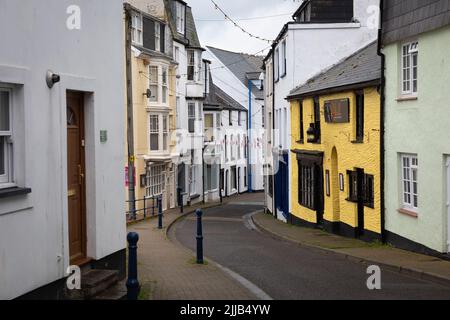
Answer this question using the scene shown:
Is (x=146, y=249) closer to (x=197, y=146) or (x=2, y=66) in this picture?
(x=2, y=66)

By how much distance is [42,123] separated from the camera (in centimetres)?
→ 792

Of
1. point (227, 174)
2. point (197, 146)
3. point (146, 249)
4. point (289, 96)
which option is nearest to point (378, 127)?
point (146, 249)

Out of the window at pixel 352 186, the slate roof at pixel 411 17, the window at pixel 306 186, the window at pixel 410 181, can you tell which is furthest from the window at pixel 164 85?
the window at pixel 410 181

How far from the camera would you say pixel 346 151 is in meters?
21.8

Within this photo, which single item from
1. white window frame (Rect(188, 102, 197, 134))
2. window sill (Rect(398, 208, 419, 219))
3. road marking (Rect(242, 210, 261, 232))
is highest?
white window frame (Rect(188, 102, 197, 134))

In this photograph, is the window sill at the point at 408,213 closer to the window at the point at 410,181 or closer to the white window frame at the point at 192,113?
the window at the point at 410,181

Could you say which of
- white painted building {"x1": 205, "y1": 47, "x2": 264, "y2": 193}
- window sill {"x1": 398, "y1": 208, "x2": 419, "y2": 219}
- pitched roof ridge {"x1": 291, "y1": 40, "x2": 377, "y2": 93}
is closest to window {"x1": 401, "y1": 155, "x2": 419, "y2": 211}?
window sill {"x1": 398, "y1": 208, "x2": 419, "y2": 219}

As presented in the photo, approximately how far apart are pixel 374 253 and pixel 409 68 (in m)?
4.66

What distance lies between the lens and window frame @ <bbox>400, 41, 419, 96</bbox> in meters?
16.0

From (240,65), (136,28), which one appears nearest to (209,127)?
(240,65)

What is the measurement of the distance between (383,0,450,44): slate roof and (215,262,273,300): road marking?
6.69m

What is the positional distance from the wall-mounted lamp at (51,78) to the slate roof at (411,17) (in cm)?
880

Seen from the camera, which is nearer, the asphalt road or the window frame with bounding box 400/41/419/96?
the asphalt road

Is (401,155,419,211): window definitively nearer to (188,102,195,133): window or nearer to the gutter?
the gutter
